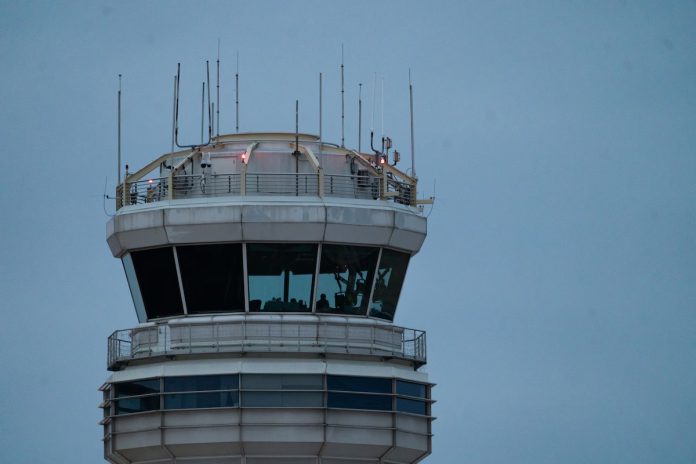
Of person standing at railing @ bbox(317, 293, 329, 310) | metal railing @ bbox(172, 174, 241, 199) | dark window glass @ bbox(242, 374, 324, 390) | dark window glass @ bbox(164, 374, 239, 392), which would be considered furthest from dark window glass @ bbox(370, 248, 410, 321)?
dark window glass @ bbox(164, 374, 239, 392)

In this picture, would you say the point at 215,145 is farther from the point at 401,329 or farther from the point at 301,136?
the point at 401,329

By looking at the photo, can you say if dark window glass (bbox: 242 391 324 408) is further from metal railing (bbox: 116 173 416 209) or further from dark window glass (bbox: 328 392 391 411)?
metal railing (bbox: 116 173 416 209)

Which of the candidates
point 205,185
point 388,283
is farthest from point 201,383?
point 388,283

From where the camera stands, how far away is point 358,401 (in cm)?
9850

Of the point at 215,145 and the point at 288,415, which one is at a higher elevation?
the point at 215,145

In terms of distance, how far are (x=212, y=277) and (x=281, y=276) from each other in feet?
8.81

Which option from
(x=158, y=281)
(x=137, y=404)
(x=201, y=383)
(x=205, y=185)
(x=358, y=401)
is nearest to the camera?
(x=201, y=383)

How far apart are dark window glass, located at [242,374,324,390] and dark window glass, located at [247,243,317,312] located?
2.83 metres

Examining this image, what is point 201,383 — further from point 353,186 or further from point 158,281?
point 353,186

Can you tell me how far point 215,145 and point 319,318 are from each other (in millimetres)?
8195

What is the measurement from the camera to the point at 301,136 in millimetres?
101312

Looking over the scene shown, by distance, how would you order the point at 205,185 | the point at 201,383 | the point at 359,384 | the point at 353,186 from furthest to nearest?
the point at 353,186, the point at 205,185, the point at 359,384, the point at 201,383

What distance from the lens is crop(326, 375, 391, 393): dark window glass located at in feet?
322

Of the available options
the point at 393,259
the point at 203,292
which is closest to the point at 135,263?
the point at 203,292
